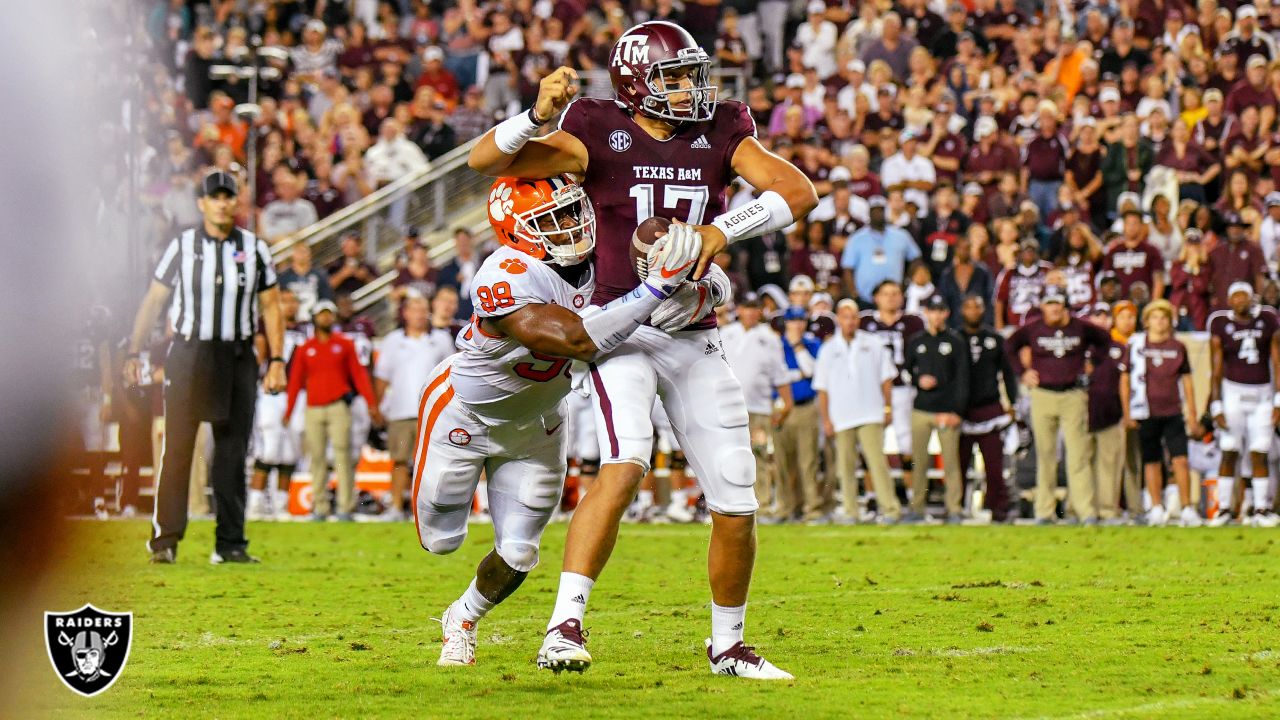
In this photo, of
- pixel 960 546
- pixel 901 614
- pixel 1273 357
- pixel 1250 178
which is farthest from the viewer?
pixel 1250 178

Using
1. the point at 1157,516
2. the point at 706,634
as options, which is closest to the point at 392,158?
the point at 1157,516

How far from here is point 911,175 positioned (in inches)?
664

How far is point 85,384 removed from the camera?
6.25ft

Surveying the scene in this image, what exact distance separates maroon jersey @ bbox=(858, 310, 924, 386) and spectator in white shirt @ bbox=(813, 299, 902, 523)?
0.30m

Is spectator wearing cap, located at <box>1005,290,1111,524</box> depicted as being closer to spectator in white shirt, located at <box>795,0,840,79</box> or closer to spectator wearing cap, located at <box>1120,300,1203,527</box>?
spectator wearing cap, located at <box>1120,300,1203,527</box>

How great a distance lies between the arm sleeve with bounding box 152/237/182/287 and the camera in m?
9.20

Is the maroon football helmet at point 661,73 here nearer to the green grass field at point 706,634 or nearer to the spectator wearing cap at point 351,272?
the green grass field at point 706,634

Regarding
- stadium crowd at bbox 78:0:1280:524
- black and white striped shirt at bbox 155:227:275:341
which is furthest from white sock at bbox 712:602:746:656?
stadium crowd at bbox 78:0:1280:524

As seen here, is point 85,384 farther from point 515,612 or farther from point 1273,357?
point 1273,357

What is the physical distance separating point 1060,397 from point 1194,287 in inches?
81.6

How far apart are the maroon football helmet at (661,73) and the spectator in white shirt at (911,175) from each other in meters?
11.7

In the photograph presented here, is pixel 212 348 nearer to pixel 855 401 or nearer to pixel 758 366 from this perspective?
pixel 758 366

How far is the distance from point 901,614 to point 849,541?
458 cm

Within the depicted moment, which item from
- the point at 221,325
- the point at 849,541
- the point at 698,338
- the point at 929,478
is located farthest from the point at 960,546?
the point at 698,338
